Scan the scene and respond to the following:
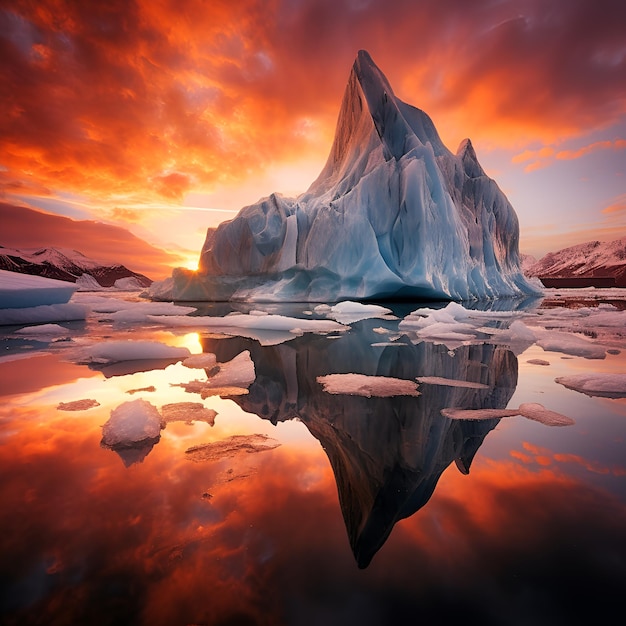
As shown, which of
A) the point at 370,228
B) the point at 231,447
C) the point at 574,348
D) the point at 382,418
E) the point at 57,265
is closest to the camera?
the point at 231,447

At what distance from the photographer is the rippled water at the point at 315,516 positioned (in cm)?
86

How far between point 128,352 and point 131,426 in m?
2.40

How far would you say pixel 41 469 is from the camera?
1.51 metres

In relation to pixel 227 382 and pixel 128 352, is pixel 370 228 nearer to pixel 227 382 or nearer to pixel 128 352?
pixel 128 352

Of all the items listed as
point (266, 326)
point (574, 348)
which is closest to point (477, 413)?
point (574, 348)

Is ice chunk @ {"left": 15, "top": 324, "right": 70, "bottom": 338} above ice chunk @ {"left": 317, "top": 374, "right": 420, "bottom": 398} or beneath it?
beneath

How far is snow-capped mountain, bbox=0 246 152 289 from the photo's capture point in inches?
3278

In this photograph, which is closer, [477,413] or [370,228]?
[477,413]

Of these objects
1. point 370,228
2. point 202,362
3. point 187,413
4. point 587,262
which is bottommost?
point 587,262

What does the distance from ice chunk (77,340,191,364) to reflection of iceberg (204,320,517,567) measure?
0.59 m

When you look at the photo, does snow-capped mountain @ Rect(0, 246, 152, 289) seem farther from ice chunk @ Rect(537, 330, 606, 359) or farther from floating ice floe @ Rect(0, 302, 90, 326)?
ice chunk @ Rect(537, 330, 606, 359)

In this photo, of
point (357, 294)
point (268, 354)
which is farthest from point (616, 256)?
point (268, 354)

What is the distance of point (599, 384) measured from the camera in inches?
110

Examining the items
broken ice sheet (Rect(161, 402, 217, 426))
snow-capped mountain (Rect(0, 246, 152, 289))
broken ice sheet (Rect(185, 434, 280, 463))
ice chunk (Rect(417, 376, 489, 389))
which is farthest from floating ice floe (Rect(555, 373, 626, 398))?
snow-capped mountain (Rect(0, 246, 152, 289))
